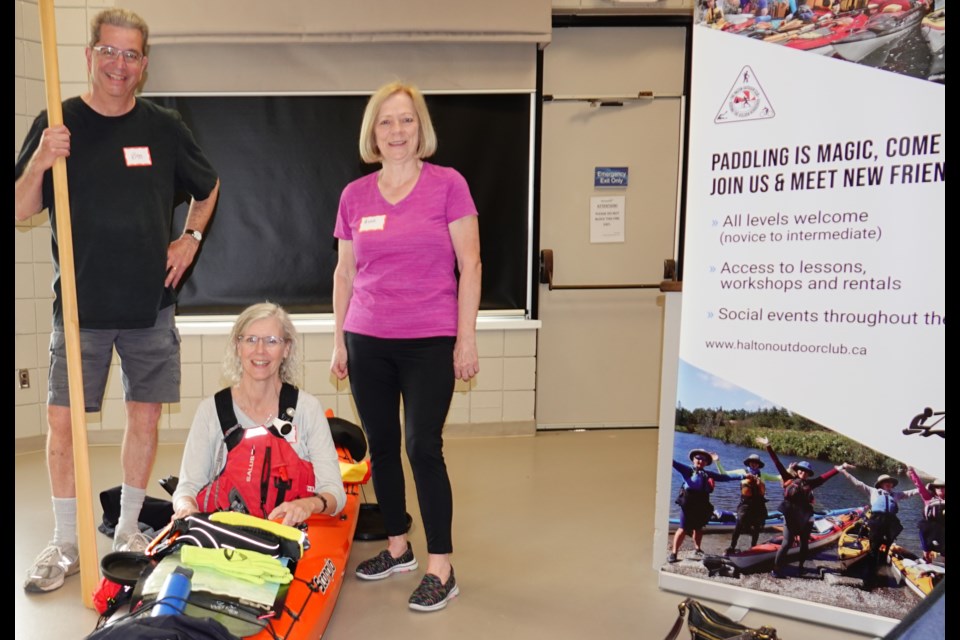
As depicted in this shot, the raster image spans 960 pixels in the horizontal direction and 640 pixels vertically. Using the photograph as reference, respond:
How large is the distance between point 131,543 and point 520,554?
4.63ft

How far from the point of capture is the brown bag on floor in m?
2.01

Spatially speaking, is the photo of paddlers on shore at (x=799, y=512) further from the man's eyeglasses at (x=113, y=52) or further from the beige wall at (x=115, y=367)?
the man's eyeglasses at (x=113, y=52)

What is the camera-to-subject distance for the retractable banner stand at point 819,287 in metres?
2.07

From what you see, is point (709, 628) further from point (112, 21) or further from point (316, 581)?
point (112, 21)

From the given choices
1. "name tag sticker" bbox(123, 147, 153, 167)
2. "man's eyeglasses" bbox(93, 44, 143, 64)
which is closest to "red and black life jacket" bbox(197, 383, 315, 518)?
"name tag sticker" bbox(123, 147, 153, 167)

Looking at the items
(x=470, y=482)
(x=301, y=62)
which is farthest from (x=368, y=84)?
(x=470, y=482)

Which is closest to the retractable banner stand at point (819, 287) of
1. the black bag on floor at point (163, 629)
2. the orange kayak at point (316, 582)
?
the orange kayak at point (316, 582)

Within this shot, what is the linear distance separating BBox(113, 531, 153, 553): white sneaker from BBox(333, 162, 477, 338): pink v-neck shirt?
113 cm

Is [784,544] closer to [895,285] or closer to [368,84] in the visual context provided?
[895,285]

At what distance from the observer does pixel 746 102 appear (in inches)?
89.8

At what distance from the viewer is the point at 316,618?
6.88 feet

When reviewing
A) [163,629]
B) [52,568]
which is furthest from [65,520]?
[163,629]

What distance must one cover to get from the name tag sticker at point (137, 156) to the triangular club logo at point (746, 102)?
1.91m

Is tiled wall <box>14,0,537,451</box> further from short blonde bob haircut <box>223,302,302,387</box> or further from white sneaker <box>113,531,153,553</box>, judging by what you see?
short blonde bob haircut <box>223,302,302,387</box>
